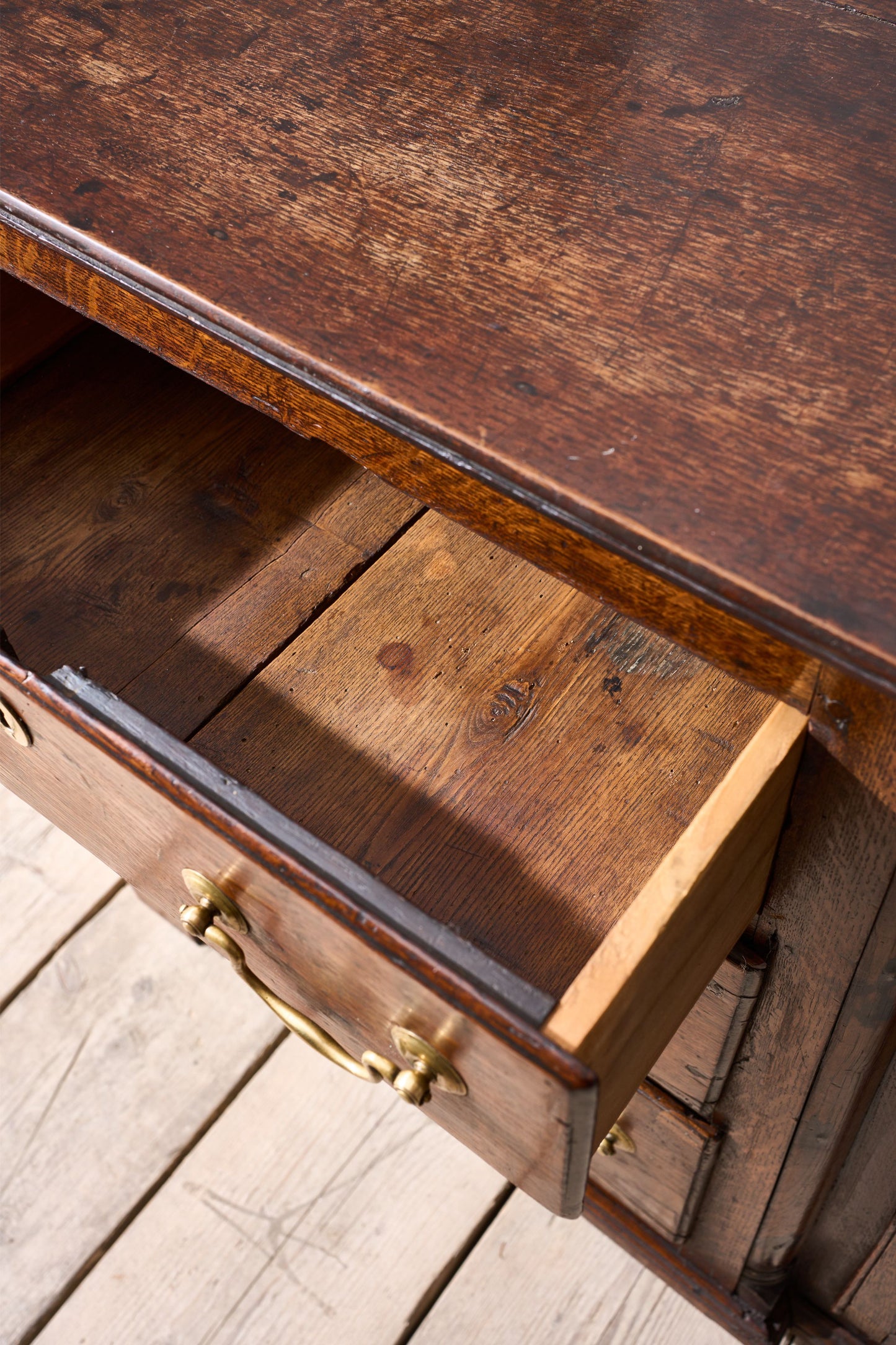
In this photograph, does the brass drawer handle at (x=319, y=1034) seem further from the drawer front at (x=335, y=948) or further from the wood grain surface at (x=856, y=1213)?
the wood grain surface at (x=856, y=1213)

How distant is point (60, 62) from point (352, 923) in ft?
1.57

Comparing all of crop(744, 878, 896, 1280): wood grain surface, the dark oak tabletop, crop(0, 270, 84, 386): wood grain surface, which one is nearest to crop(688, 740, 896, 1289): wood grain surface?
crop(744, 878, 896, 1280): wood grain surface

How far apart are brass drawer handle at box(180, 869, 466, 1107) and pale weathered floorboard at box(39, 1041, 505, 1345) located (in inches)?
19.3

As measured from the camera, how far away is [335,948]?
448 mm

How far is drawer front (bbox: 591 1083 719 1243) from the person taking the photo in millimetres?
748

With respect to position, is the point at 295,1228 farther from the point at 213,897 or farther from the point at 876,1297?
the point at 213,897

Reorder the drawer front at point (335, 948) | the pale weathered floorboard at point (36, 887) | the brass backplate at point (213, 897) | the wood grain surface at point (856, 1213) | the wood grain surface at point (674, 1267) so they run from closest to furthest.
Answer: the drawer front at point (335, 948), the brass backplate at point (213, 897), the wood grain surface at point (856, 1213), the wood grain surface at point (674, 1267), the pale weathered floorboard at point (36, 887)

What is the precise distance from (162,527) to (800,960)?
47 cm

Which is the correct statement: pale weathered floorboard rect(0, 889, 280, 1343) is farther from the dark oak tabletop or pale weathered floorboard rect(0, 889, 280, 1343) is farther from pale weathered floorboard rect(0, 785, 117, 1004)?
the dark oak tabletop

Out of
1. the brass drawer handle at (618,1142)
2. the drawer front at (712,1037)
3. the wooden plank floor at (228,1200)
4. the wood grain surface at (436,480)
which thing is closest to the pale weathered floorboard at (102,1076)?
the wooden plank floor at (228,1200)

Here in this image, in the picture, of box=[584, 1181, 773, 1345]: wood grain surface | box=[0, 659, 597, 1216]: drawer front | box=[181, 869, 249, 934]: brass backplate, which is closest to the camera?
box=[0, 659, 597, 1216]: drawer front

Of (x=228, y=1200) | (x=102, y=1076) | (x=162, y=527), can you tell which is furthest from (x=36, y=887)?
(x=162, y=527)

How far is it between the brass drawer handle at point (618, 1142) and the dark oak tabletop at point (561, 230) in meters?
0.51

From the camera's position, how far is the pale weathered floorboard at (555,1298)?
938mm
